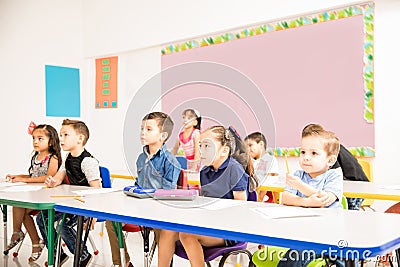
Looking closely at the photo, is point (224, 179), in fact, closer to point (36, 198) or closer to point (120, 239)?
point (120, 239)

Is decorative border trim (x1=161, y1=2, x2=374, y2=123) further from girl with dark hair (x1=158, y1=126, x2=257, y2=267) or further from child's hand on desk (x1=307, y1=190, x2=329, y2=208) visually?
child's hand on desk (x1=307, y1=190, x2=329, y2=208)

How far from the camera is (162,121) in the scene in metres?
2.47

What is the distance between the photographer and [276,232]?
50.1 inches

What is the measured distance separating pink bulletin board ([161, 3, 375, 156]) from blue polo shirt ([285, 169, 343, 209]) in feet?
5.16

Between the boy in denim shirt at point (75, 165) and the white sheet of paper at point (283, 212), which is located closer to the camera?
the white sheet of paper at point (283, 212)

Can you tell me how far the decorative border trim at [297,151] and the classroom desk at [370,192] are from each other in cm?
109

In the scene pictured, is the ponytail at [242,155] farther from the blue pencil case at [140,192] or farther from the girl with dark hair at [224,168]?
the blue pencil case at [140,192]

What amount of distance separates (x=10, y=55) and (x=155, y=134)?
378 cm

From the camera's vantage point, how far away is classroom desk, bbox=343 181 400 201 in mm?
2170

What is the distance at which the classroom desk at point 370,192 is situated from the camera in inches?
85.4

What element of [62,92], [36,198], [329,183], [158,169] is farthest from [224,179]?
[62,92]

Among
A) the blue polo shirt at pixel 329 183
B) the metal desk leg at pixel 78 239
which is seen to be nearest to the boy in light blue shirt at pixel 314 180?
the blue polo shirt at pixel 329 183

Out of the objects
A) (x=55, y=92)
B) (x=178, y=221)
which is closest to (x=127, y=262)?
(x=178, y=221)

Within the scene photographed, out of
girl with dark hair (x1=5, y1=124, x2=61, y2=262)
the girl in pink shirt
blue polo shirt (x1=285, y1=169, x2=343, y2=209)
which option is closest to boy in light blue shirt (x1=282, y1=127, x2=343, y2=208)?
blue polo shirt (x1=285, y1=169, x2=343, y2=209)
